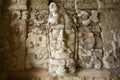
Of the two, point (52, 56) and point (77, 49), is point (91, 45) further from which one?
point (52, 56)

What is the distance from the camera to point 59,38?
10.7 ft

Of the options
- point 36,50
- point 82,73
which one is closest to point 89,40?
point 82,73

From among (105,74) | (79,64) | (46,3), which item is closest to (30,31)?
(46,3)

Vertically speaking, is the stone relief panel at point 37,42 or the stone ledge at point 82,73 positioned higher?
the stone relief panel at point 37,42

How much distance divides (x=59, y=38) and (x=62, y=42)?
3.7 inches

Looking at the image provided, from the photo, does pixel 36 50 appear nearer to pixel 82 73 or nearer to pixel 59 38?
pixel 59 38

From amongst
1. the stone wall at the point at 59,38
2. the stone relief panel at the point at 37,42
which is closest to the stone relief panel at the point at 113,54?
the stone wall at the point at 59,38

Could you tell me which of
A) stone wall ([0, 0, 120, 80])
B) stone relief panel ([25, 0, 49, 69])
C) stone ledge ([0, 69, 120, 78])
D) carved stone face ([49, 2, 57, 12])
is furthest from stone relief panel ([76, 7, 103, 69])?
stone relief panel ([25, 0, 49, 69])

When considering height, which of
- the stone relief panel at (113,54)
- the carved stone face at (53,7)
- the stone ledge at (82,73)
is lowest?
the stone ledge at (82,73)

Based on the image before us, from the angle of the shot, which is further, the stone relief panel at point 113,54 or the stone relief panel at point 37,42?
the stone relief panel at point 37,42

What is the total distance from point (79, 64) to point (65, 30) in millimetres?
696

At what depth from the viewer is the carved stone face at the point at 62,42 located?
323 centimetres

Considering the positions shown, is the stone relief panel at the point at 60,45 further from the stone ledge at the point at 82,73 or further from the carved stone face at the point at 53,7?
the stone ledge at the point at 82,73

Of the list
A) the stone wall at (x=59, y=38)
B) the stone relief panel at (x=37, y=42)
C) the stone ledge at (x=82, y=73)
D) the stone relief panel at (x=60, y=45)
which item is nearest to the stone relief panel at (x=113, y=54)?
the stone wall at (x=59, y=38)
